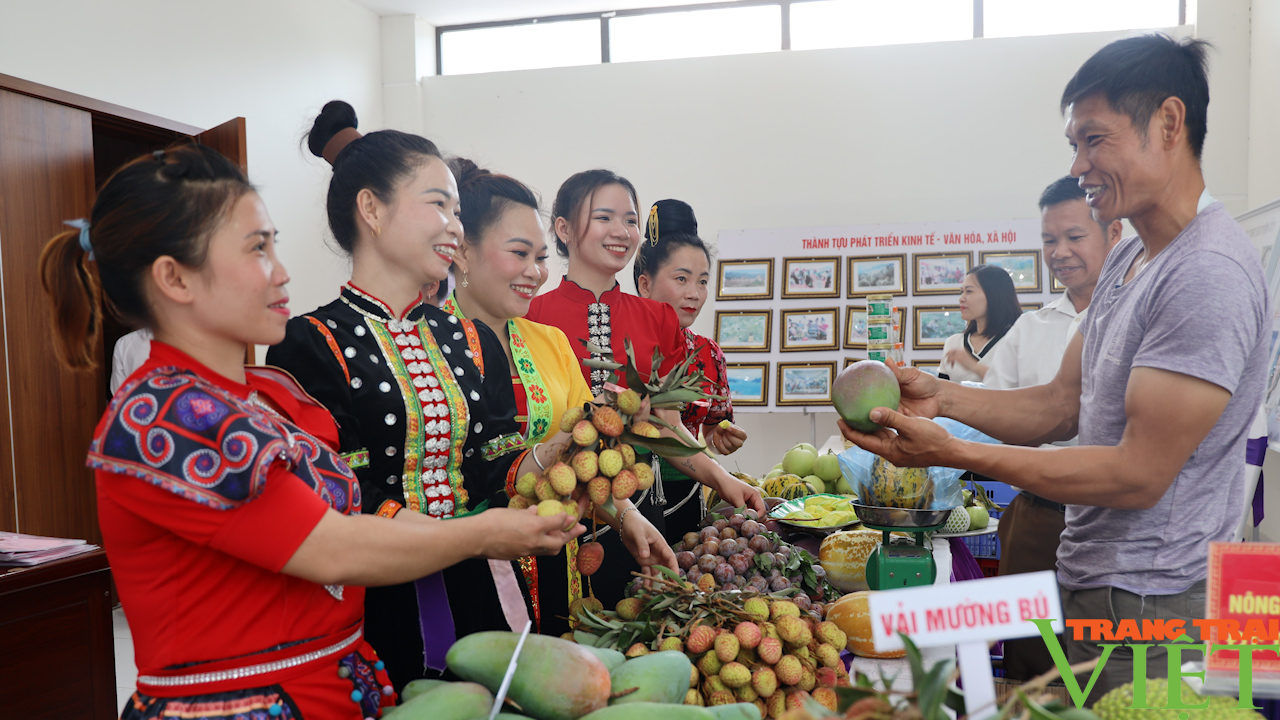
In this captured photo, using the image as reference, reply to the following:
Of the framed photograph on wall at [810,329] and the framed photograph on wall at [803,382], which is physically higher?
the framed photograph on wall at [810,329]

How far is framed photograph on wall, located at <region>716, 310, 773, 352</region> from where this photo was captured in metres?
5.82

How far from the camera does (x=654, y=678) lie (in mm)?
1068

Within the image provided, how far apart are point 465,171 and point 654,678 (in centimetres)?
137

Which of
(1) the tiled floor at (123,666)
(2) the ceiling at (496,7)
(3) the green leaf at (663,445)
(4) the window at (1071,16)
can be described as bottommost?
(1) the tiled floor at (123,666)

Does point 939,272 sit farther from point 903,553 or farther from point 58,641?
point 58,641

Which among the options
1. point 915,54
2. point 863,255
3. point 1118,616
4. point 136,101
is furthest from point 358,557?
point 915,54

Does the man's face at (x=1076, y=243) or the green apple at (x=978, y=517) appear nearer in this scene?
the green apple at (x=978, y=517)

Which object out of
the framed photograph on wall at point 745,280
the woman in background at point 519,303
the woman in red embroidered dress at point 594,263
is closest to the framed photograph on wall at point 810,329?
the framed photograph on wall at point 745,280

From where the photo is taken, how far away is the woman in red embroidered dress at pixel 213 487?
94 cm

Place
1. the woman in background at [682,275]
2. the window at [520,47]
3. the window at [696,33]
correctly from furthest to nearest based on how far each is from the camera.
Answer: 1. the window at [520,47]
2. the window at [696,33]
3. the woman in background at [682,275]

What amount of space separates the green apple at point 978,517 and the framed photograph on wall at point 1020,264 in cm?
332

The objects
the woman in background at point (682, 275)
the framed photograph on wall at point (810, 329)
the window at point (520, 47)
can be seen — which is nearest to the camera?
the woman in background at point (682, 275)

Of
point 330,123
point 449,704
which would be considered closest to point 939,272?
point 330,123

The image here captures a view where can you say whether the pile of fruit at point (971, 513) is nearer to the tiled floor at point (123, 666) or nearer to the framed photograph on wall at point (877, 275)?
the tiled floor at point (123, 666)
